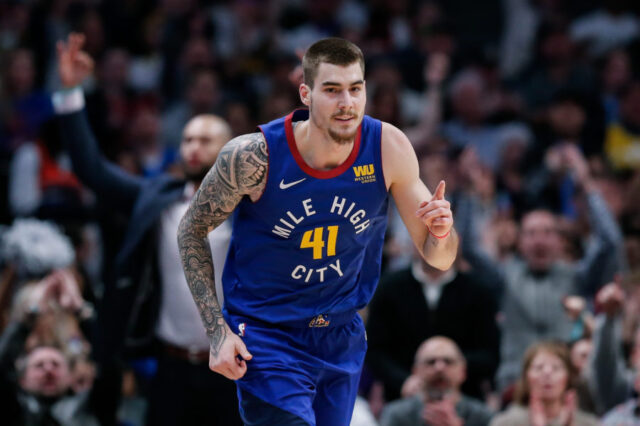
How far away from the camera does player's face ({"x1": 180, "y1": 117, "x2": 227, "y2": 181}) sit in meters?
5.88

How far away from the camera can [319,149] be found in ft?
13.0

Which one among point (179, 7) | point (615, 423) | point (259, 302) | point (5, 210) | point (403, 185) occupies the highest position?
point (179, 7)

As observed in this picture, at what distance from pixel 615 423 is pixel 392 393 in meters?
1.46

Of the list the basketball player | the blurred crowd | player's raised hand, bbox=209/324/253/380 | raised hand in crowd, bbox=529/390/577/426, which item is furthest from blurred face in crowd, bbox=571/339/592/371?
player's raised hand, bbox=209/324/253/380

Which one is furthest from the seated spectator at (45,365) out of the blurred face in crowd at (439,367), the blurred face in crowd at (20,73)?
the blurred face in crowd at (20,73)

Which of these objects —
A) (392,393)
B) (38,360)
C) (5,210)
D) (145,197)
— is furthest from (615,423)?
(5,210)

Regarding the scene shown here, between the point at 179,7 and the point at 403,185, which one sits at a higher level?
the point at 179,7

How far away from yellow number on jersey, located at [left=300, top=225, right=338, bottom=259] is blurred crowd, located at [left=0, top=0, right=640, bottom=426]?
1.42 meters

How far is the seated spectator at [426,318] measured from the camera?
6.74 m

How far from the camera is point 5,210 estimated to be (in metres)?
8.70

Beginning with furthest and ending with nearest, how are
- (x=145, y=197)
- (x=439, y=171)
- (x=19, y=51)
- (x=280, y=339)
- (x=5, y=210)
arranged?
1. (x=19, y=51)
2. (x=5, y=210)
3. (x=439, y=171)
4. (x=145, y=197)
5. (x=280, y=339)

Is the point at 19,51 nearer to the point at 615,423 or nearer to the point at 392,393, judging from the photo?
the point at 392,393

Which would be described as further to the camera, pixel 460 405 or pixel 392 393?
pixel 392 393

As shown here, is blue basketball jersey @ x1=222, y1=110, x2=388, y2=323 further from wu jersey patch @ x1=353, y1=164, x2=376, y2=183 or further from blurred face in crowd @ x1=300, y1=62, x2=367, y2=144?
blurred face in crowd @ x1=300, y1=62, x2=367, y2=144
